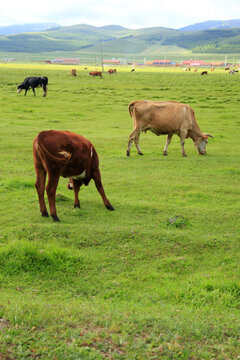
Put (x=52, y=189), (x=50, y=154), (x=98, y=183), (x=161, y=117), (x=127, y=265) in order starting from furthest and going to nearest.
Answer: (x=161, y=117) < (x=98, y=183) < (x=52, y=189) < (x=50, y=154) < (x=127, y=265)

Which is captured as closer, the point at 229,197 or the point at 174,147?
the point at 229,197

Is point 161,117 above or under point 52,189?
under

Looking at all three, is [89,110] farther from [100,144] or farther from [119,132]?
[100,144]

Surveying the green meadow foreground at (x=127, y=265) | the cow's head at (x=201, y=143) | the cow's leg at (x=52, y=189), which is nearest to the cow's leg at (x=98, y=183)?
the green meadow foreground at (x=127, y=265)

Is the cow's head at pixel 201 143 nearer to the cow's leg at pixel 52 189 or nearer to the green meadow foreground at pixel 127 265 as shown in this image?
the green meadow foreground at pixel 127 265

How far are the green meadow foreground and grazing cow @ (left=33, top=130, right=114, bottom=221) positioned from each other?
719mm

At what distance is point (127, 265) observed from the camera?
6715 mm

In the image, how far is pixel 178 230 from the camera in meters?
7.93

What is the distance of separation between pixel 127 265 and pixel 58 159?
2342mm

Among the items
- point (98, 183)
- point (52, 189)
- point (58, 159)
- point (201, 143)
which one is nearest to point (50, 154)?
point (58, 159)

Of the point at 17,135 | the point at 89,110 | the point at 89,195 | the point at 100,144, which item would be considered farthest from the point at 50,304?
the point at 89,110

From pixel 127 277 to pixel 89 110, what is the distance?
23.1 m

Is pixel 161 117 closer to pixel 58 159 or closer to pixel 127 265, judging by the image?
pixel 58 159

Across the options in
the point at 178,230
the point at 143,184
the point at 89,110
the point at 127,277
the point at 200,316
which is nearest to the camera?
the point at 200,316
